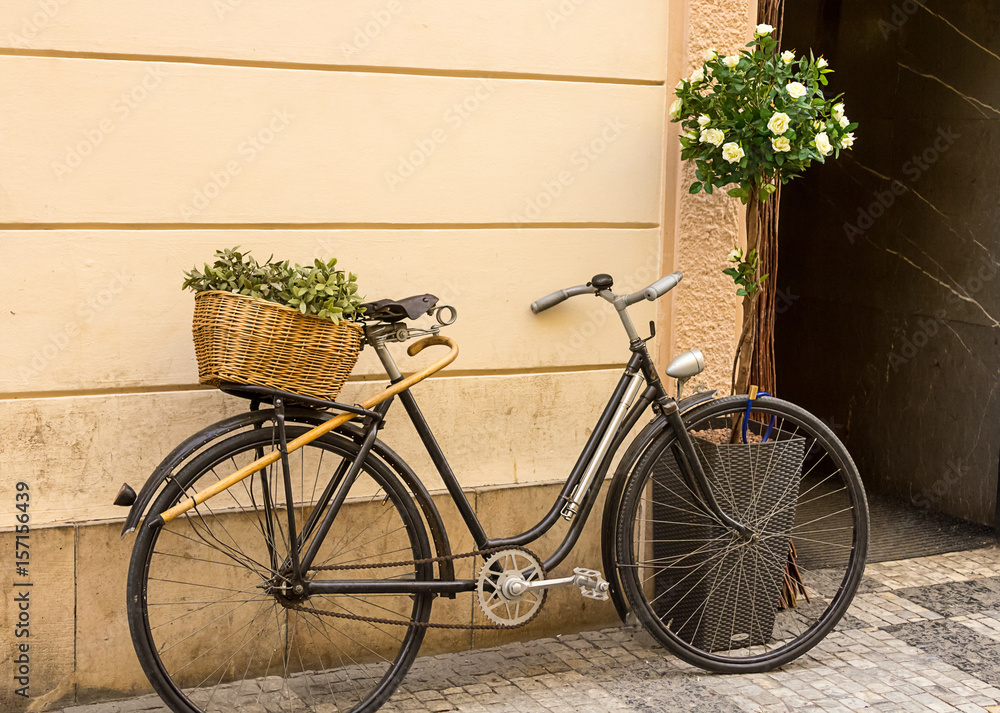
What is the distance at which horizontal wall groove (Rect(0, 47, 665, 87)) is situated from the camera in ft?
11.1

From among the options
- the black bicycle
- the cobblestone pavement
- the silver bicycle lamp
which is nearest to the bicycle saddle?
the black bicycle

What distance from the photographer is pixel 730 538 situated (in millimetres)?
3975

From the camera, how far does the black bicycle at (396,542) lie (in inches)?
132

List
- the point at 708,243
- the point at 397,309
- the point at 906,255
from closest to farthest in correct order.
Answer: the point at 397,309 < the point at 708,243 < the point at 906,255

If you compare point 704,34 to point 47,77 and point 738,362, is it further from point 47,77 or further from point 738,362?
point 47,77

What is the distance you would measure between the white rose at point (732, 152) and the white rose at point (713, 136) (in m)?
0.04

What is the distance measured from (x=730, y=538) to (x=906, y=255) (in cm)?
288

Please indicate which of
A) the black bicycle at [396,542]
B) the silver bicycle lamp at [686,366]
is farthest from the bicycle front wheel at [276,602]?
the silver bicycle lamp at [686,366]

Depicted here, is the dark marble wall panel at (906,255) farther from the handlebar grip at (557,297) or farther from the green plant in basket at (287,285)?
the green plant in basket at (287,285)

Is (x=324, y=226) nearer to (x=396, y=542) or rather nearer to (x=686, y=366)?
(x=396, y=542)

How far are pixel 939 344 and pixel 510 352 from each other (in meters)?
3.01

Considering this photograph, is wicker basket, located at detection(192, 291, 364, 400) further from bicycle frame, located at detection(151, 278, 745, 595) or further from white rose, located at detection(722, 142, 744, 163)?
white rose, located at detection(722, 142, 744, 163)

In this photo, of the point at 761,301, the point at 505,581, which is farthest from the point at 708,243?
the point at 505,581

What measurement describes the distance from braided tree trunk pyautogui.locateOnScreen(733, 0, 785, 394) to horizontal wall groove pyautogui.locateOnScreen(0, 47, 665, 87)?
0.60 metres
